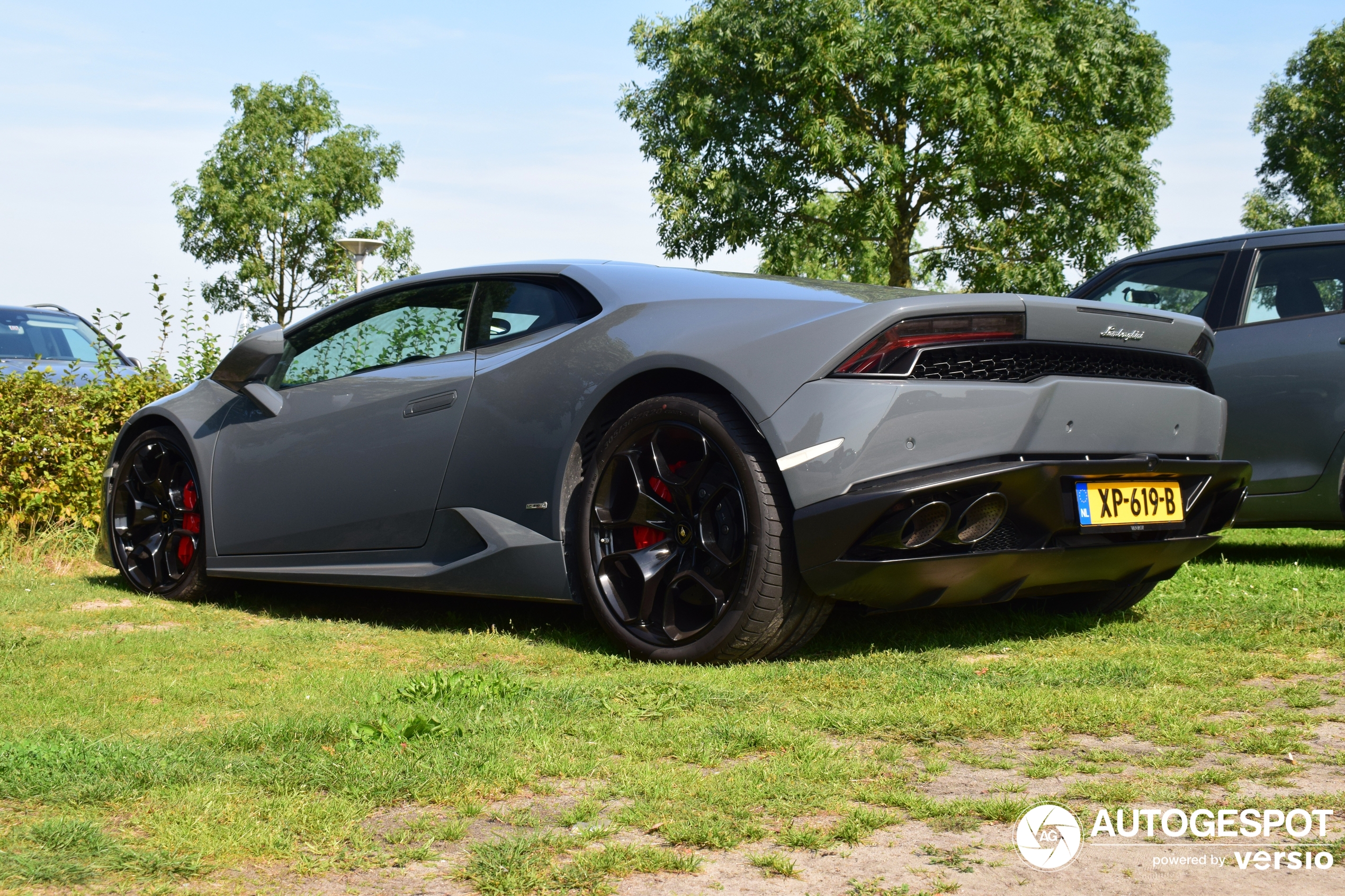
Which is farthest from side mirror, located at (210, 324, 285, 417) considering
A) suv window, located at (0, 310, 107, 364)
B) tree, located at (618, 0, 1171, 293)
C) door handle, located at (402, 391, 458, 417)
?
tree, located at (618, 0, 1171, 293)

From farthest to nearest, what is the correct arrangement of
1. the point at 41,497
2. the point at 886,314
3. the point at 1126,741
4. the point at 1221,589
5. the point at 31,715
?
the point at 41,497 < the point at 1221,589 < the point at 886,314 < the point at 31,715 < the point at 1126,741

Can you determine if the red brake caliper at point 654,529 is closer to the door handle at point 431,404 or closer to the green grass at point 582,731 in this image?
the green grass at point 582,731

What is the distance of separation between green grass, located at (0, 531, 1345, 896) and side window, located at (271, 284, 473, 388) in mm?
1050

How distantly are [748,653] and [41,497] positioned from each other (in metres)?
5.13

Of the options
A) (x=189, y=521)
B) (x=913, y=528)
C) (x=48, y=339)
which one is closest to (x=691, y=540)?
(x=913, y=528)

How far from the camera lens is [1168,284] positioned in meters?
6.78

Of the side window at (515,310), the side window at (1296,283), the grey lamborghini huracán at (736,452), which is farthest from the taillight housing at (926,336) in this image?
the side window at (1296,283)

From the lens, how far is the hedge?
729 centimetres

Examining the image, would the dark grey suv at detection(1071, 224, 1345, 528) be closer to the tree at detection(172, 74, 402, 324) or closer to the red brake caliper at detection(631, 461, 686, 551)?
the red brake caliper at detection(631, 461, 686, 551)

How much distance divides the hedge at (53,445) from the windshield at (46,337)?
8.52ft

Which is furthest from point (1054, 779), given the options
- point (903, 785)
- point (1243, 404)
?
point (1243, 404)

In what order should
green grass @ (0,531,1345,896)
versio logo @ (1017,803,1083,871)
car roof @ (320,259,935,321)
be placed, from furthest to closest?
car roof @ (320,259,935,321) → green grass @ (0,531,1345,896) → versio logo @ (1017,803,1083,871)

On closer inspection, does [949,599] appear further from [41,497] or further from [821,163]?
[821,163]

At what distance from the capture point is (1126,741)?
2.86 meters
